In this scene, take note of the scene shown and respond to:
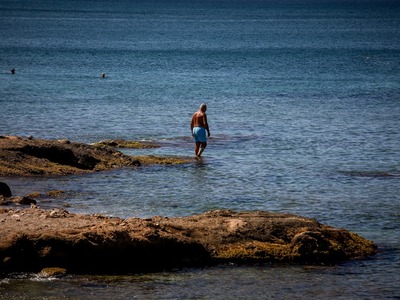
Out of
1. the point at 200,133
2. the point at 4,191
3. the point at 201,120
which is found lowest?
the point at 4,191

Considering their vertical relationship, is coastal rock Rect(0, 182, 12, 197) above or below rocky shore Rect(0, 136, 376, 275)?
above

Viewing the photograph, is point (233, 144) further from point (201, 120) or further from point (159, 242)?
point (159, 242)

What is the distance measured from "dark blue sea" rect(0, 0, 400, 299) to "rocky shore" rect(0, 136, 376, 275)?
351 mm

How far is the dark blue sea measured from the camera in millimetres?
16219

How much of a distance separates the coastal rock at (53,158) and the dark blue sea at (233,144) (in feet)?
1.98

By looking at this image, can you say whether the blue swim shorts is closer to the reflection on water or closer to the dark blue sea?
the dark blue sea

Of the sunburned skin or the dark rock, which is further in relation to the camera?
the sunburned skin

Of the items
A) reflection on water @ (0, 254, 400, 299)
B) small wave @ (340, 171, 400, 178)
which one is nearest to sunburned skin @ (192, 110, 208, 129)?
small wave @ (340, 171, 400, 178)

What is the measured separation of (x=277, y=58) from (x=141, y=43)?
99.6 ft

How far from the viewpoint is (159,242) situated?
664 inches

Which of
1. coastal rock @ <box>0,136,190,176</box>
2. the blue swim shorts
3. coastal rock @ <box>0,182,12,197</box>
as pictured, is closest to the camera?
coastal rock @ <box>0,182,12,197</box>

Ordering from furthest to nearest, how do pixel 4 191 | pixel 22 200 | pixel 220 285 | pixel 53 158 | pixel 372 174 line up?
Answer: pixel 372 174
pixel 53 158
pixel 4 191
pixel 22 200
pixel 220 285

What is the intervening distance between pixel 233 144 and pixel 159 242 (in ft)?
56.7

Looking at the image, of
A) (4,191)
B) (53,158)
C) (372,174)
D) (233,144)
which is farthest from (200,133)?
(4,191)
